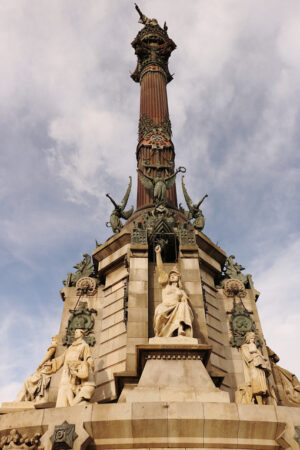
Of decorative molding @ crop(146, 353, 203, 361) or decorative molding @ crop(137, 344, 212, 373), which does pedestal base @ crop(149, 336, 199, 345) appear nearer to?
decorative molding @ crop(137, 344, 212, 373)

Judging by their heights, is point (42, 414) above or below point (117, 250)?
below

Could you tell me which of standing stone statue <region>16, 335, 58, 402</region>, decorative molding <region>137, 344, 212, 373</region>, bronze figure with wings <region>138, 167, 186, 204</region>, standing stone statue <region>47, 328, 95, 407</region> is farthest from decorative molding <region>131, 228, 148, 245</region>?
standing stone statue <region>16, 335, 58, 402</region>

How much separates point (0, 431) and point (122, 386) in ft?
13.3

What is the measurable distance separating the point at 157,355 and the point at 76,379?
2433mm

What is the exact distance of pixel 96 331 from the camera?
17234 millimetres

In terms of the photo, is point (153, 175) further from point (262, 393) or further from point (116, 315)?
point (262, 393)

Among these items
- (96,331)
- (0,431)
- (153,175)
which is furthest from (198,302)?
(153,175)

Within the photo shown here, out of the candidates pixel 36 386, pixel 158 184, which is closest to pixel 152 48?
pixel 158 184

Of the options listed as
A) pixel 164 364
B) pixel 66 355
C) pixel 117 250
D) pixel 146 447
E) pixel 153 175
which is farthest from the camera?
pixel 153 175

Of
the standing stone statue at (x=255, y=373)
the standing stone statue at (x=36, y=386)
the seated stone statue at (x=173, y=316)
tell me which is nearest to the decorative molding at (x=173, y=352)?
the seated stone statue at (x=173, y=316)

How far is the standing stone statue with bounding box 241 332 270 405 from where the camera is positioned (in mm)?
12695

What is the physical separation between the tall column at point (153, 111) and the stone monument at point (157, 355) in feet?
0.49

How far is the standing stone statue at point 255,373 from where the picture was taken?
12.7 m

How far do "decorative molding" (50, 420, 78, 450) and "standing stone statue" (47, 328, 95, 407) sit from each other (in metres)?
1.42
